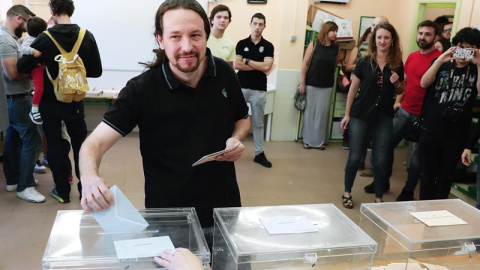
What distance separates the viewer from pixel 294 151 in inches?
221

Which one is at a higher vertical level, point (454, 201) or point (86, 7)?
point (86, 7)

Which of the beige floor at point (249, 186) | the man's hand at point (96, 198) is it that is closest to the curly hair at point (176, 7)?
the man's hand at point (96, 198)

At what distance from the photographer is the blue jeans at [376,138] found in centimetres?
351

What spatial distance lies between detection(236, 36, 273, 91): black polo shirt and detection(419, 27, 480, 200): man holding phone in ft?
6.43

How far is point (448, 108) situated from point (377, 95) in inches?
22.3

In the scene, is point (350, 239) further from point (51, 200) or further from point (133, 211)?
point (51, 200)

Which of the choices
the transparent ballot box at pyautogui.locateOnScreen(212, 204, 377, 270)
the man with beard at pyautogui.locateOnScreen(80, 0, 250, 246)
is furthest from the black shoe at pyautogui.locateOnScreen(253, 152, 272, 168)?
the transparent ballot box at pyautogui.locateOnScreen(212, 204, 377, 270)

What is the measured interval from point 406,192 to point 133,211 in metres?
3.33

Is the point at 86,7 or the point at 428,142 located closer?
the point at 428,142

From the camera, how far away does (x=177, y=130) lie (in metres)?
1.55

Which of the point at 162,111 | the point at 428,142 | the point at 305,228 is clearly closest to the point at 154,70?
the point at 162,111

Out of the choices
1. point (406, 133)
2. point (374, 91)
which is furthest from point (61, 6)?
point (406, 133)

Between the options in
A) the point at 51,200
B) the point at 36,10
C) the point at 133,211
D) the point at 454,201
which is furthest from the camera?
the point at 36,10

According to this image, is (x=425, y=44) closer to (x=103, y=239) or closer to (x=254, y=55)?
(x=254, y=55)
